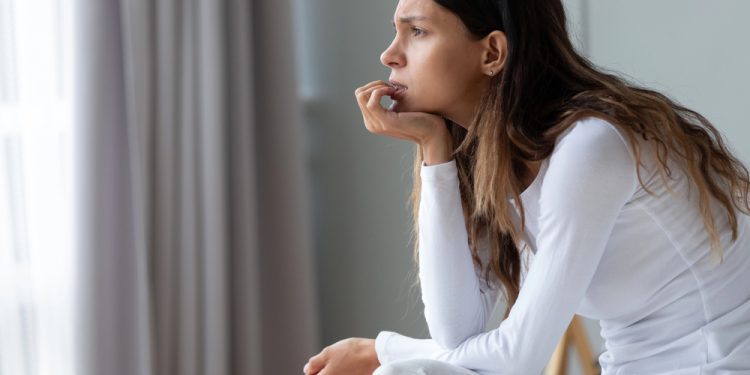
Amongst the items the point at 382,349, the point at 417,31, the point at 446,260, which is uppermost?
the point at 417,31

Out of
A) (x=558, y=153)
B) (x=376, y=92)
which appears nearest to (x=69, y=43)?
(x=376, y=92)

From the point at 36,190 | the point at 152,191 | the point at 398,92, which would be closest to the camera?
the point at 398,92

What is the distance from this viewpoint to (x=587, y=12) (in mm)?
2311

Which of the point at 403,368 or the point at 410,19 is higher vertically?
the point at 410,19

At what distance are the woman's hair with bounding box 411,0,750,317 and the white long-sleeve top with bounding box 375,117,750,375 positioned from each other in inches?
0.8

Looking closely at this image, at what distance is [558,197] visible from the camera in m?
1.22

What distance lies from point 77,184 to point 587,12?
1.28 m

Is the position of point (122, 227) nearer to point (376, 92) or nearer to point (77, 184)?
point (77, 184)

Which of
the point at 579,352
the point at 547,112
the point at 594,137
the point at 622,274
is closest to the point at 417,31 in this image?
the point at 547,112

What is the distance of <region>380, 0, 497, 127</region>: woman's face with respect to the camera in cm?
138

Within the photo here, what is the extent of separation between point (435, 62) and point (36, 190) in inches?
43.5

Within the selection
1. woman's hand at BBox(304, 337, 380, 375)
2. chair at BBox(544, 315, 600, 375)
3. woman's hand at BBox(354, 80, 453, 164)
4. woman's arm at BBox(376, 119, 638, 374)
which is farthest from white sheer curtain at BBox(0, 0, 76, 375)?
woman's arm at BBox(376, 119, 638, 374)

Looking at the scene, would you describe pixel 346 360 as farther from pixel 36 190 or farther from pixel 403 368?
pixel 36 190

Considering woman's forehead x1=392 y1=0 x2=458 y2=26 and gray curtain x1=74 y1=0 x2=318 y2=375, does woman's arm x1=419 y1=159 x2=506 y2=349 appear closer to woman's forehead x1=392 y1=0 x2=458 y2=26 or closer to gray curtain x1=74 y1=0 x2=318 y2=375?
woman's forehead x1=392 y1=0 x2=458 y2=26
